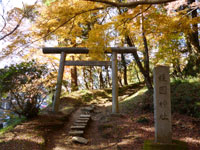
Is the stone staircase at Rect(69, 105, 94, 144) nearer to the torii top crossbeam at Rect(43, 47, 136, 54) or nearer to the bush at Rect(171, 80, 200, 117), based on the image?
the torii top crossbeam at Rect(43, 47, 136, 54)

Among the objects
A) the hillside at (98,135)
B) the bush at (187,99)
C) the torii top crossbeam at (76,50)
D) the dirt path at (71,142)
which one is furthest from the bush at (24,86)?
the bush at (187,99)

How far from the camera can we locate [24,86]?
5102 millimetres

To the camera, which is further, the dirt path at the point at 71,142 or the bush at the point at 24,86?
the bush at the point at 24,86

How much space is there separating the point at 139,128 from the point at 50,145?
301 centimetres

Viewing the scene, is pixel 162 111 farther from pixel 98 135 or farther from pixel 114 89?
pixel 114 89

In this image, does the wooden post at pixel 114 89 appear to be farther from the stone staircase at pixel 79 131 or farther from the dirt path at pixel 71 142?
the dirt path at pixel 71 142

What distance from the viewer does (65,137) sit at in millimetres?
4938

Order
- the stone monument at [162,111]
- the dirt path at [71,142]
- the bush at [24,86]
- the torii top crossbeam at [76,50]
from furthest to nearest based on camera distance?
the torii top crossbeam at [76,50], the bush at [24,86], the dirt path at [71,142], the stone monument at [162,111]

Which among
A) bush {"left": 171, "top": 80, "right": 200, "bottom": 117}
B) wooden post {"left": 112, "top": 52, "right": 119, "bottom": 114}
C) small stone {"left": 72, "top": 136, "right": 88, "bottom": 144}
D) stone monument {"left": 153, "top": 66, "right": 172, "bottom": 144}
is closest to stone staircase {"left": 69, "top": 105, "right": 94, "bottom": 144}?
small stone {"left": 72, "top": 136, "right": 88, "bottom": 144}

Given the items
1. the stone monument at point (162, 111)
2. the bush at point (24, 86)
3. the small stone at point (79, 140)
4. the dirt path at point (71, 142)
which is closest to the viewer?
the stone monument at point (162, 111)

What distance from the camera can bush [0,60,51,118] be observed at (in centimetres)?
494

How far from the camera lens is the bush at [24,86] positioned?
494cm

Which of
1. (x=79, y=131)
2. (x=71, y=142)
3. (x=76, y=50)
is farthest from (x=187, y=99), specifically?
(x=76, y=50)

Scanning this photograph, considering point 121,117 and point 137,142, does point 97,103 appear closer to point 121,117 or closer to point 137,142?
point 121,117
